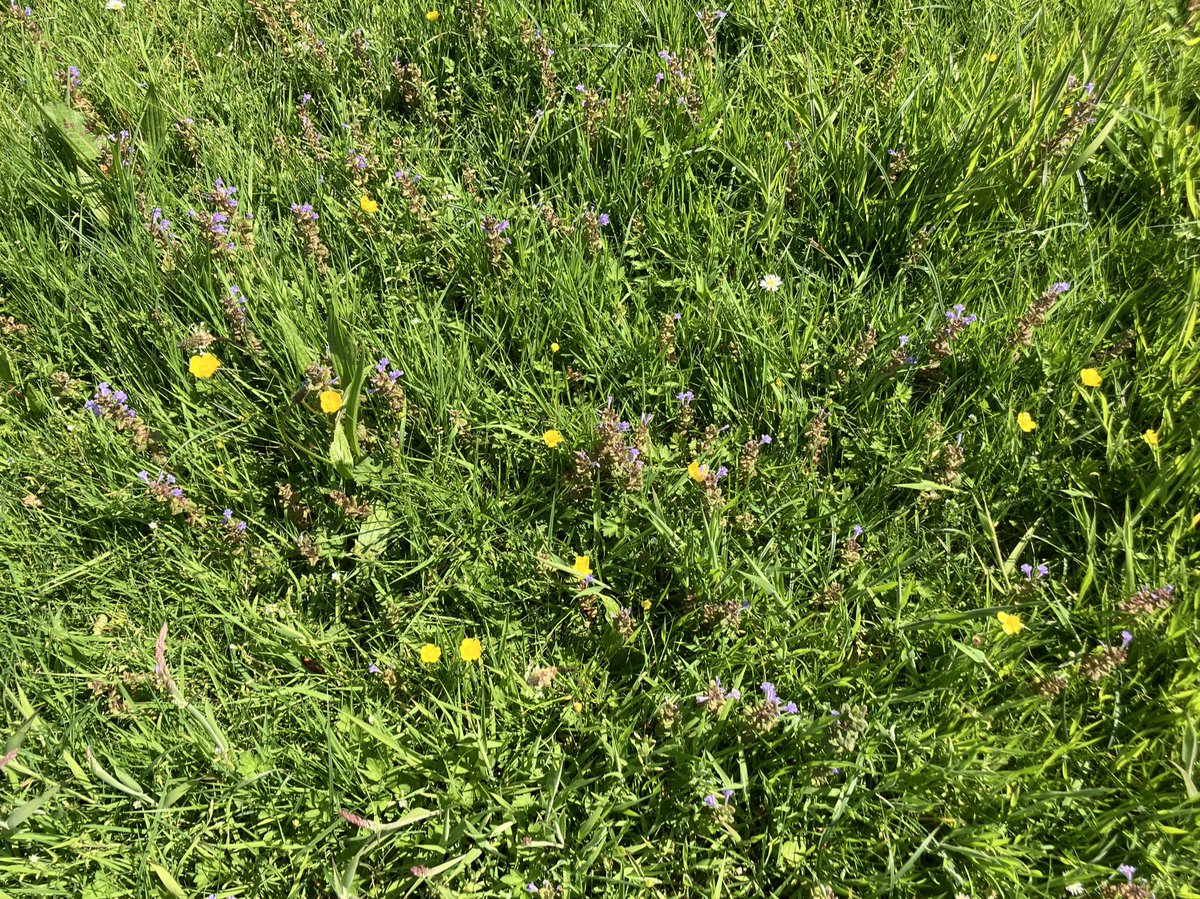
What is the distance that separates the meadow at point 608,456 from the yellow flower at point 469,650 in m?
0.04

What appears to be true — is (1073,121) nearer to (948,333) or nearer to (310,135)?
(948,333)

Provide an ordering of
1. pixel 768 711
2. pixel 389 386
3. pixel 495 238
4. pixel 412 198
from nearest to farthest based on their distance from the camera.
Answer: pixel 768 711, pixel 389 386, pixel 495 238, pixel 412 198

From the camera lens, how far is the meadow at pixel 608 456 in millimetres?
1730

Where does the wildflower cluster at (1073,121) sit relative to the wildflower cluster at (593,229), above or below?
below

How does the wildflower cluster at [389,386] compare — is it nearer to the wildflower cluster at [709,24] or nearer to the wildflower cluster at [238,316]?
the wildflower cluster at [238,316]

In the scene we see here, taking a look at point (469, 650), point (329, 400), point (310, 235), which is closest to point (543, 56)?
point (310, 235)

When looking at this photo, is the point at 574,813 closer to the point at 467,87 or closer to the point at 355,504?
the point at 355,504

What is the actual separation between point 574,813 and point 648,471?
2.81 feet

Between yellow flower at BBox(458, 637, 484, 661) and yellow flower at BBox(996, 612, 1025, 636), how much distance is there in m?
1.22

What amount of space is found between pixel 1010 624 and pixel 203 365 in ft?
7.23

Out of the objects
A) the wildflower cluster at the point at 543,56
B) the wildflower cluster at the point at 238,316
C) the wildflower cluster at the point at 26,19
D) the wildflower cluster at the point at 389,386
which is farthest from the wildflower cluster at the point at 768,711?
the wildflower cluster at the point at 26,19

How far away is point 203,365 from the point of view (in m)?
2.21

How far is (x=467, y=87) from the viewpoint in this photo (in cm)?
292

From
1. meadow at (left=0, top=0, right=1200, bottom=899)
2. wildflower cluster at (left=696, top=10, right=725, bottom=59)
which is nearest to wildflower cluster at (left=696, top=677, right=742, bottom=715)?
meadow at (left=0, top=0, right=1200, bottom=899)
